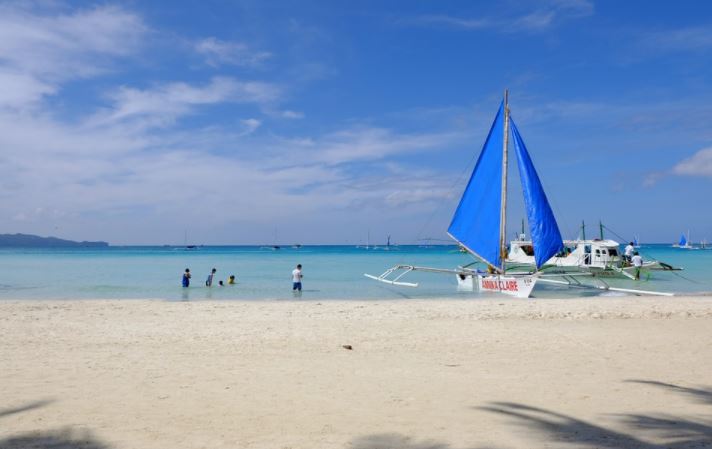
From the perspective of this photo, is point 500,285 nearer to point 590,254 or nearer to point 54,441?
point 590,254

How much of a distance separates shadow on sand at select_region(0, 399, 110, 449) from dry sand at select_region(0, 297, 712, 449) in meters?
0.02

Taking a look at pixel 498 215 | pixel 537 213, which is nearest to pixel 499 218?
pixel 498 215

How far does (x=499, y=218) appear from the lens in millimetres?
22812

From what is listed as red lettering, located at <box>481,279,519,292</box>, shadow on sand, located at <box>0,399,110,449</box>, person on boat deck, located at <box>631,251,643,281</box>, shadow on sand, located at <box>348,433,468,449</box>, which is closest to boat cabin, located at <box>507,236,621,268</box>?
person on boat deck, located at <box>631,251,643,281</box>

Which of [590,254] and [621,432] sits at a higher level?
[590,254]

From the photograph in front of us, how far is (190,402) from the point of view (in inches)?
248

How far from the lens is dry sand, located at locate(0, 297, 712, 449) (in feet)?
16.9

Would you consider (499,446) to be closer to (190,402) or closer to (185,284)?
(190,402)

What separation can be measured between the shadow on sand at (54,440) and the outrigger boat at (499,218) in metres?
18.1

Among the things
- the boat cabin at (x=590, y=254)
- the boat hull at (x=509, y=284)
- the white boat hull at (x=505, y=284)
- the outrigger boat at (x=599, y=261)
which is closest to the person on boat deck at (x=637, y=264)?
the outrigger boat at (x=599, y=261)

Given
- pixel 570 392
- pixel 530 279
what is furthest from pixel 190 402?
pixel 530 279

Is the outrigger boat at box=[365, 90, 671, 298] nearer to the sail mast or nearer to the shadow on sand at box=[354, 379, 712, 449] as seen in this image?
the sail mast

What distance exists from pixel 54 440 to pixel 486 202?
2028 centimetres

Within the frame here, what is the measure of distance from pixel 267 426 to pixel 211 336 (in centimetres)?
622
